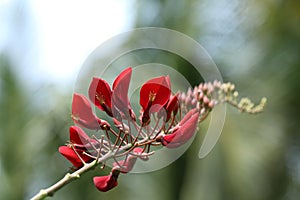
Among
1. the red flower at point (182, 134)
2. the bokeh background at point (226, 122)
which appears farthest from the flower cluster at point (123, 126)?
the bokeh background at point (226, 122)

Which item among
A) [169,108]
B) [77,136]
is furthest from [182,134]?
[77,136]

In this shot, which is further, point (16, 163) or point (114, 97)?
point (16, 163)

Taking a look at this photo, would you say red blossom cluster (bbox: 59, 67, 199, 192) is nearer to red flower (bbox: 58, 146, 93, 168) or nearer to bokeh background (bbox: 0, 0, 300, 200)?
red flower (bbox: 58, 146, 93, 168)

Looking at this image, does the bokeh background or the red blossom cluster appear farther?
the bokeh background

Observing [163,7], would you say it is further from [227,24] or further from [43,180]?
[43,180]

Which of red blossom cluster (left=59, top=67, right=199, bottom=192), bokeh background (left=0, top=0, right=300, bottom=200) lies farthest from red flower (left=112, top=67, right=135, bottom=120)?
bokeh background (left=0, top=0, right=300, bottom=200)

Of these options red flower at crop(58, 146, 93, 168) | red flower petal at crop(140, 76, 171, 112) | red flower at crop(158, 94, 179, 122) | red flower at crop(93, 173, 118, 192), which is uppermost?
red flower petal at crop(140, 76, 171, 112)

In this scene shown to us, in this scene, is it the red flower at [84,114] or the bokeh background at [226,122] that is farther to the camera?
the bokeh background at [226,122]

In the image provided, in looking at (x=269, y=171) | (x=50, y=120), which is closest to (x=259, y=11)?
(x=269, y=171)

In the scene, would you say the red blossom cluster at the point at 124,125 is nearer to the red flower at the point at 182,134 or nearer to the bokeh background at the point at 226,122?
the red flower at the point at 182,134
